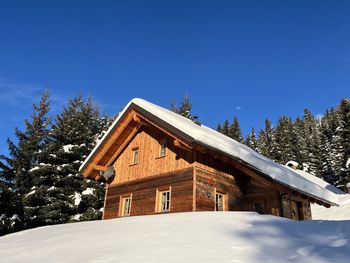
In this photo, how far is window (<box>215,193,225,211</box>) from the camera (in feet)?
51.3

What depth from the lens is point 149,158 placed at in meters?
17.4

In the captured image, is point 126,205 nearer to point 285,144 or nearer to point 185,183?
point 185,183

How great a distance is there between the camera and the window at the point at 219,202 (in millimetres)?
15633

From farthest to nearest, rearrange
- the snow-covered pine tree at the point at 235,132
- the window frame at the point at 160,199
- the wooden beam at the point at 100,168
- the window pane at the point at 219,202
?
the snow-covered pine tree at the point at 235,132 → the wooden beam at the point at 100,168 → the window frame at the point at 160,199 → the window pane at the point at 219,202

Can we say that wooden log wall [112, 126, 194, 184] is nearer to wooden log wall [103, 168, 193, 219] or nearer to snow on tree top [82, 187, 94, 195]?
wooden log wall [103, 168, 193, 219]

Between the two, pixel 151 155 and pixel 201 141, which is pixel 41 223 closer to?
pixel 151 155

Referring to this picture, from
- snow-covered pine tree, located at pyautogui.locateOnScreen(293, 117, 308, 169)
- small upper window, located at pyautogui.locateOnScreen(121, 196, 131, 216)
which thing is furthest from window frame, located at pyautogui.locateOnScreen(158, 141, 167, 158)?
snow-covered pine tree, located at pyautogui.locateOnScreen(293, 117, 308, 169)

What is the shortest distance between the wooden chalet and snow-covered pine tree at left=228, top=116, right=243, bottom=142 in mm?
46693

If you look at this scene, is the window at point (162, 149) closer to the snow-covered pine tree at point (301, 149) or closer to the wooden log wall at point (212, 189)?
the wooden log wall at point (212, 189)

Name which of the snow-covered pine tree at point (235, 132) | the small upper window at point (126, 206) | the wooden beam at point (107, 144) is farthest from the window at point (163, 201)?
the snow-covered pine tree at point (235, 132)

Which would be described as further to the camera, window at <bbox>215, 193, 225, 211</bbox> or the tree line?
the tree line

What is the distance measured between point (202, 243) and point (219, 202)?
9.81 m

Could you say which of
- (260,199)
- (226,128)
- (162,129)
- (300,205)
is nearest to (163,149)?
(162,129)

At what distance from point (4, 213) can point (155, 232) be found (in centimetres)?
A: 2169
